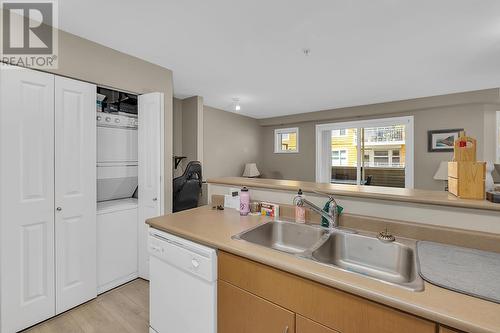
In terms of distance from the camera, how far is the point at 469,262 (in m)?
0.94

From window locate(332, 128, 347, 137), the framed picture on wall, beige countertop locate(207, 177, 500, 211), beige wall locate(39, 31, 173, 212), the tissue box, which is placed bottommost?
the tissue box

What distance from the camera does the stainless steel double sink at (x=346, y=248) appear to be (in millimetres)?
1117

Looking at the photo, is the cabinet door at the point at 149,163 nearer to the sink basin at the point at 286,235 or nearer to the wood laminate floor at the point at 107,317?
the wood laminate floor at the point at 107,317

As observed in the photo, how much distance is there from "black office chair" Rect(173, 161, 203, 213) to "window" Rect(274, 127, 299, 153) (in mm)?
3069

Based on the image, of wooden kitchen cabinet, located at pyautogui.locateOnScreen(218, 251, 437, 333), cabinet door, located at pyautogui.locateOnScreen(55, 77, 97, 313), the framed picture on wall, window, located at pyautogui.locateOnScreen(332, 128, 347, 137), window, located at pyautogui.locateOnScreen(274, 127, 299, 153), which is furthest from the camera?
window, located at pyautogui.locateOnScreen(274, 127, 299, 153)

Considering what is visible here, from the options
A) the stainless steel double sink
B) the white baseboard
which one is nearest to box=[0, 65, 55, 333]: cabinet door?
the white baseboard

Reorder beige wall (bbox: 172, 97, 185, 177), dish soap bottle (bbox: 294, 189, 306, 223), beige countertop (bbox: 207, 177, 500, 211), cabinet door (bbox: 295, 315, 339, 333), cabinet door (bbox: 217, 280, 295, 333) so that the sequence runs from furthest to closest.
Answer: beige wall (bbox: 172, 97, 185, 177) → dish soap bottle (bbox: 294, 189, 306, 223) → beige countertop (bbox: 207, 177, 500, 211) → cabinet door (bbox: 217, 280, 295, 333) → cabinet door (bbox: 295, 315, 339, 333)

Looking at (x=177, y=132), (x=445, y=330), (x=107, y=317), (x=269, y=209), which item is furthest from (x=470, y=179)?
(x=177, y=132)

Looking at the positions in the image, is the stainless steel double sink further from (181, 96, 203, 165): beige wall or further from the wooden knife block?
(181, 96, 203, 165): beige wall

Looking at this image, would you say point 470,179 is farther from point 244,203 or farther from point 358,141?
point 358,141

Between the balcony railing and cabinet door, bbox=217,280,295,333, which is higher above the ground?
the balcony railing

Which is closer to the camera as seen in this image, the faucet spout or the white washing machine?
the faucet spout

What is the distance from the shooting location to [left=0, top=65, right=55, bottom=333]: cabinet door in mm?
1624

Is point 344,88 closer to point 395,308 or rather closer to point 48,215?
point 395,308
